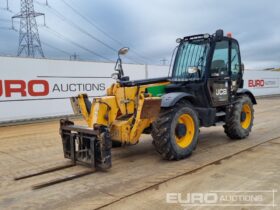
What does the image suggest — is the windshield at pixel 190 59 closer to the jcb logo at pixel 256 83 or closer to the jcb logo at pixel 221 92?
the jcb logo at pixel 221 92

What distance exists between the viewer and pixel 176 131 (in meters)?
6.03

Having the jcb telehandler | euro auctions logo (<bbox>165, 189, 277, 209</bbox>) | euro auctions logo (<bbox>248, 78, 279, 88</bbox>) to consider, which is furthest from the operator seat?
euro auctions logo (<bbox>248, 78, 279, 88</bbox>)

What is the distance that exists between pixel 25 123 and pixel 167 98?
839cm

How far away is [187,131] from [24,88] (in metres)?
8.70

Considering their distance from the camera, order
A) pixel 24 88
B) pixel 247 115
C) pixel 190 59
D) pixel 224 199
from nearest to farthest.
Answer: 1. pixel 224 199
2. pixel 190 59
3. pixel 247 115
4. pixel 24 88

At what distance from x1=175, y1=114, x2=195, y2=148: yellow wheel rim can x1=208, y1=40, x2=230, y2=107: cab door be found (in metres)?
1.03

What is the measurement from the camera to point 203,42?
281 inches

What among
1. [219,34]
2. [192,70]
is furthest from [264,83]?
Answer: [192,70]

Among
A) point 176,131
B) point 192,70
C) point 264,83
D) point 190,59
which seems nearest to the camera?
Answer: point 176,131

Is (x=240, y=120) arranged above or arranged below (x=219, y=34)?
below

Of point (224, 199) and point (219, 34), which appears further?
point (219, 34)

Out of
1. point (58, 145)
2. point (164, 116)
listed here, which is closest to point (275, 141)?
point (164, 116)

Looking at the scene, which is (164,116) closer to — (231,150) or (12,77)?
(231,150)

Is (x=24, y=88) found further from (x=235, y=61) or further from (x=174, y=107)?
(x=174, y=107)
